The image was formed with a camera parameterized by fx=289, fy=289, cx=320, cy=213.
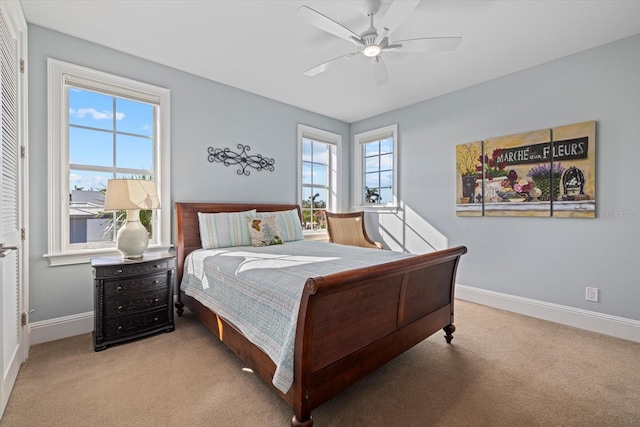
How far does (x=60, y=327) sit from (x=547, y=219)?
15.7 ft

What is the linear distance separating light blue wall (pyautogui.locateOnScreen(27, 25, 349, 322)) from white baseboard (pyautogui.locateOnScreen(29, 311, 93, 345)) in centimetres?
5

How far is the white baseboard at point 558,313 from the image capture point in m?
2.60

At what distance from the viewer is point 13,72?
204 centimetres

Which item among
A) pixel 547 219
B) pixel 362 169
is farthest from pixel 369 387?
pixel 362 169

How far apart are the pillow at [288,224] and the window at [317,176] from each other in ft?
2.09

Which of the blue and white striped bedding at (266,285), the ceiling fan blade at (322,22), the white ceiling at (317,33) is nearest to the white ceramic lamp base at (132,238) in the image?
the blue and white striped bedding at (266,285)

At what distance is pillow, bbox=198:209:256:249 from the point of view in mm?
3092

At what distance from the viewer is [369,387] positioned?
6.14 ft

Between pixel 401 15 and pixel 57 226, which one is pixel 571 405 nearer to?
pixel 401 15

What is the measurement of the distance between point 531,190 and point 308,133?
9.97ft

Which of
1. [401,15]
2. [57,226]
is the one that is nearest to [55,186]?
[57,226]

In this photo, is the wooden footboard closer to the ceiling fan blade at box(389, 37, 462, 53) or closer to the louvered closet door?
the ceiling fan blade at box(389, 37, 462, 53)

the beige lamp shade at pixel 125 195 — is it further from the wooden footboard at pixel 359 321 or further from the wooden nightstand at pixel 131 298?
the wooden footboard at pixel 359 321

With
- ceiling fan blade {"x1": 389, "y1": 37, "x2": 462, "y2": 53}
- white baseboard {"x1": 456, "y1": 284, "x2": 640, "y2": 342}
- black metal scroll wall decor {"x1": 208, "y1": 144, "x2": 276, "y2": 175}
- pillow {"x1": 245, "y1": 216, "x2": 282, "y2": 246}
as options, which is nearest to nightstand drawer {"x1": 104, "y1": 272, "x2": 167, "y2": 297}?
pillow {"x1": 245, "y1": 216, "x2": 282, "y2": 246}
